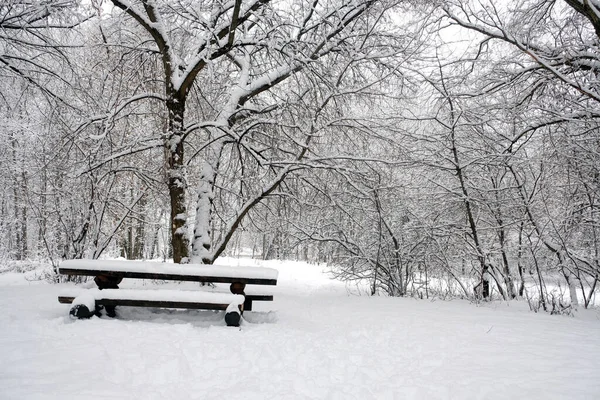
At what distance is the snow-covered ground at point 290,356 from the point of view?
242cm

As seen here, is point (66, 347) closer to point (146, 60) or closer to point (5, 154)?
point (146, 60)

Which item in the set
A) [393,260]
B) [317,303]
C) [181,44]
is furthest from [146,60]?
[393,260]

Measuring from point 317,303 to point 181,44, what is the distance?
592cm

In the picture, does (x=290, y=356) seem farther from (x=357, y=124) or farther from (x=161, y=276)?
(x=357, y=124)

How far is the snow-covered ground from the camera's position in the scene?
2.42m

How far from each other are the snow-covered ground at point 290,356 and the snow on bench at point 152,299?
217mm

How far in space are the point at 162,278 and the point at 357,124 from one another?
433 cm

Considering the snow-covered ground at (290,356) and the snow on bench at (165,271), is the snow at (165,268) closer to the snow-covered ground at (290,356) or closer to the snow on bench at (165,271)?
the snow on bench at (165,271)

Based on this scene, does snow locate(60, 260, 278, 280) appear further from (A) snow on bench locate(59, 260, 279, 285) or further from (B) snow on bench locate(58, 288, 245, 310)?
(B) snow on bench locate(58, 288, 245, 310)

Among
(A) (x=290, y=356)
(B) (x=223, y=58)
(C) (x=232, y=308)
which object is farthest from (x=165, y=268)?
(B) (x=223, y=58)

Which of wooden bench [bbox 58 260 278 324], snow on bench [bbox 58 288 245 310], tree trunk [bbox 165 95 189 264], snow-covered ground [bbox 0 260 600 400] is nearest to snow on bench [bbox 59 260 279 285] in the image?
wooden bench [bbox 58 260 278 324]

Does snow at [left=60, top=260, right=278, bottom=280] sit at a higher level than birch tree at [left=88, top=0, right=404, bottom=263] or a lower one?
lower

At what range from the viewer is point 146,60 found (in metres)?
7.32

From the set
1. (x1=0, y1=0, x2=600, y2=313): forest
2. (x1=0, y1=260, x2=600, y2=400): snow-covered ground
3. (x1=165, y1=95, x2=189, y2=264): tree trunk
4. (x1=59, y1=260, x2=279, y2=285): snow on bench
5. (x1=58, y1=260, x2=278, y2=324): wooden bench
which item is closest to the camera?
(x1=0, y1=260, x2=600, y2=400): snow-covered ground
